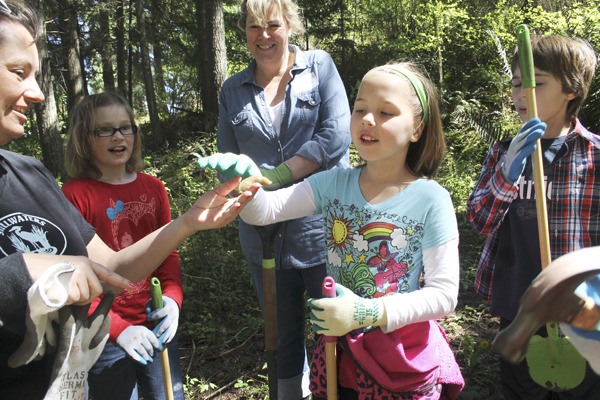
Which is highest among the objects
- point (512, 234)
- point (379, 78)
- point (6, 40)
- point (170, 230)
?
point (6, 40)

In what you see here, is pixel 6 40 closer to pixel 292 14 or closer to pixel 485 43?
pixel 292 14

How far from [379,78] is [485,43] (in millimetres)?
8615

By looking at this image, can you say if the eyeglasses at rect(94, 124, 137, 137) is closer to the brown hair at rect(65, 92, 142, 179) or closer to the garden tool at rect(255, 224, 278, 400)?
the brown hair at rect(65, 92, 142, 179)

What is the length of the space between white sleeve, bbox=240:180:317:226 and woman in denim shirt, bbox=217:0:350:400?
494mm

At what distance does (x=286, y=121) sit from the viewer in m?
2.80

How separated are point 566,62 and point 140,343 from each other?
2.08 metres

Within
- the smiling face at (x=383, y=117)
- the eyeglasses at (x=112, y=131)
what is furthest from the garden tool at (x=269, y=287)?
the eyeglasses at (x=112, y=131)

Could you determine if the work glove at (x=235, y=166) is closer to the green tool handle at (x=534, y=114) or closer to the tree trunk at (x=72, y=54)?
the green tool handle at (x=534, y=114)

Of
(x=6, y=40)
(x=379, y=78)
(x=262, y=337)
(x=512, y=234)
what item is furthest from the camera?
(x=262, y=337)

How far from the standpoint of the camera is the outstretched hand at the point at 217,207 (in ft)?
6.55

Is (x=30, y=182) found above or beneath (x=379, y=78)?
beneath

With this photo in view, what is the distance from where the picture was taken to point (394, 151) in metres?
1.97

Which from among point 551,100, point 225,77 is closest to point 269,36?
point 551,100

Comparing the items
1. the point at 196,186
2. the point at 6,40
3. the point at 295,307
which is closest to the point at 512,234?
the point at 295,307
